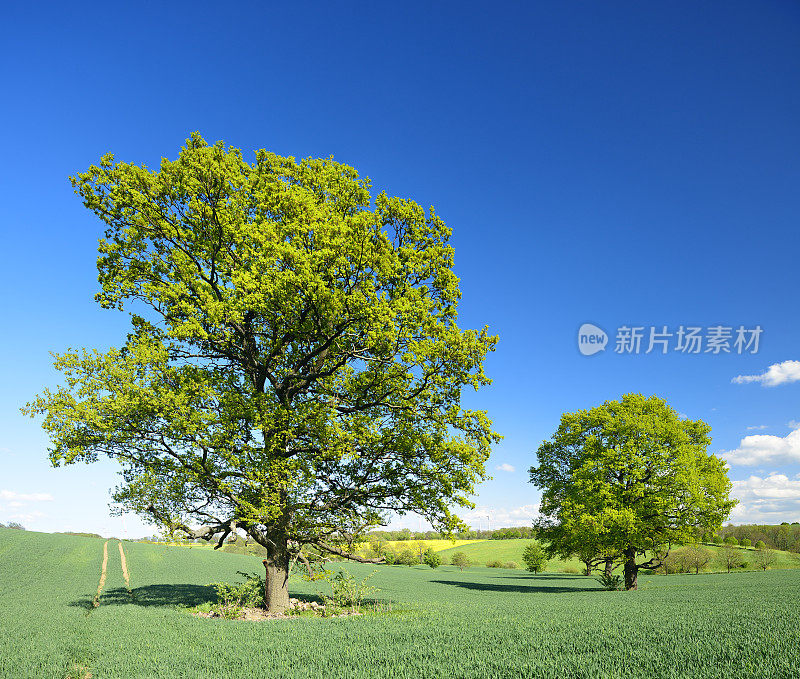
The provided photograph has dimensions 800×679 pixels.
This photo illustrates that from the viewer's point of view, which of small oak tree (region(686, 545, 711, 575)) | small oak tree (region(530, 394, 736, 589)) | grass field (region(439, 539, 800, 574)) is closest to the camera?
small oak tree (region(530, 394, 736, 589))

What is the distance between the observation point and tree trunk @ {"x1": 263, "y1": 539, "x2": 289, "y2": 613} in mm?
17141

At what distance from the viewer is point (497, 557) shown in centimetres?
9400

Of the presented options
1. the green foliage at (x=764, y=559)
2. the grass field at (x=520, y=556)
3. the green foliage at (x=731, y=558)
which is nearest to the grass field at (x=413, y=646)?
the grass field at (x=520, y=556)

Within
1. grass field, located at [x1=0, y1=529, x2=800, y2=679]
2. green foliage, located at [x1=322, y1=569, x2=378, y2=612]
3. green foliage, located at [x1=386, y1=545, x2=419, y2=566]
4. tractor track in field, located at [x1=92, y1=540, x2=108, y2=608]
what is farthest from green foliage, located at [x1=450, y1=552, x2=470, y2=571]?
grass field, located at [x1=0, y1=529, x2=800, y2=679]

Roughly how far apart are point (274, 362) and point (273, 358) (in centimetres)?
16

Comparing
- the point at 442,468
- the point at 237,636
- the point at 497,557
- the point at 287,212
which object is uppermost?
the point at 287,212

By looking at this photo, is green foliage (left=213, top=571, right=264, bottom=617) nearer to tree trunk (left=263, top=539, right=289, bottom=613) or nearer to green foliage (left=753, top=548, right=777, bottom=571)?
tree trunk (left=263, top=539, right=289, bottom=613)

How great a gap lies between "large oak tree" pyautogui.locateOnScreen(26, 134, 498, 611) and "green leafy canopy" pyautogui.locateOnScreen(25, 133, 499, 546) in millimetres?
69

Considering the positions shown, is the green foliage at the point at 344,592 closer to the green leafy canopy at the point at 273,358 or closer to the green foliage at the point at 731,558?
the green leafy canopy at the point at 273,358

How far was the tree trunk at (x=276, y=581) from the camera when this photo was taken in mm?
17141

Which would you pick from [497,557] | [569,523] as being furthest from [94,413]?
[497,557]

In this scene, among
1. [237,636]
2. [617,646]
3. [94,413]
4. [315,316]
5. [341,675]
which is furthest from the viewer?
[315,316]

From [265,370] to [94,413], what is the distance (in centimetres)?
561

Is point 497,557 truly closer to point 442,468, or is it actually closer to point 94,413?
point 442,468
